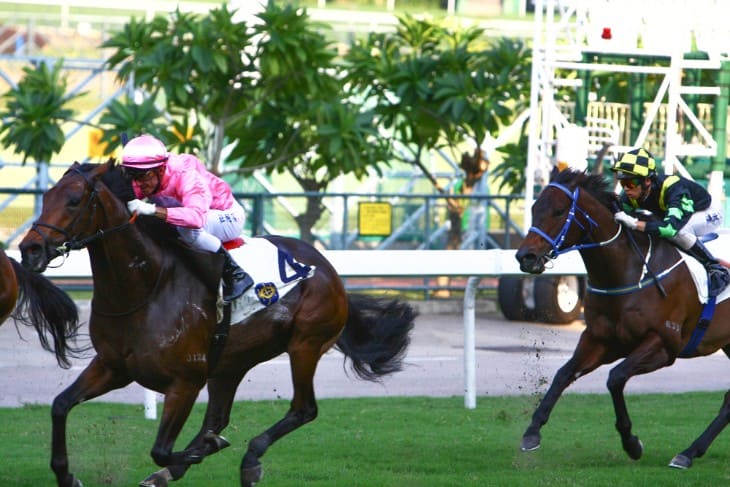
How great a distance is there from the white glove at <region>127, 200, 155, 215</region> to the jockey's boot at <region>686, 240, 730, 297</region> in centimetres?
316

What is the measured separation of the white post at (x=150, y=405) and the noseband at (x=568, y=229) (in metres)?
2.59

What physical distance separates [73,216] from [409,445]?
2.64m

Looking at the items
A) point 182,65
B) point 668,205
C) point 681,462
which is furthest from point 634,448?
point 182,65

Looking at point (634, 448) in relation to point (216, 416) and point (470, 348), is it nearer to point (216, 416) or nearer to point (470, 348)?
point (470, 348)

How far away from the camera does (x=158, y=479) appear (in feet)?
19.2

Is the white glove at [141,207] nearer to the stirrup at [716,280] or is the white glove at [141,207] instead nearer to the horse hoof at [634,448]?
the horse hoof at [634,448]

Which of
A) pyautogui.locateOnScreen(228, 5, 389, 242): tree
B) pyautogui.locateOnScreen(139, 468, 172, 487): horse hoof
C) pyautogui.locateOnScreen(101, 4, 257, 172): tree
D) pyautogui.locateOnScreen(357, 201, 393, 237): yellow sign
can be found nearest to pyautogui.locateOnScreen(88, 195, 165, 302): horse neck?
pyautogui.locateOnScreen(139, 468, 172, 487): horse hoof

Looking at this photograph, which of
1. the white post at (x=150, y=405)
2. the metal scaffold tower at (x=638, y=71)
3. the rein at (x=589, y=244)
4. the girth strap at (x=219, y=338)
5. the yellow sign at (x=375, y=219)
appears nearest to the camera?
the girth strap at (x=219, y=338)

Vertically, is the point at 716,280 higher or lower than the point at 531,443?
higher

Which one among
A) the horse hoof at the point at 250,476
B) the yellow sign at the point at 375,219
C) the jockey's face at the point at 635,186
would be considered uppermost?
the jockey's face at the point at 635,186

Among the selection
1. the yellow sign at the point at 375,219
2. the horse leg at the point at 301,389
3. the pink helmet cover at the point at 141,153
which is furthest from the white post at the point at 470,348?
the yellow sign at the point at 375,219

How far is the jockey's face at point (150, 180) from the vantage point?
5.93m

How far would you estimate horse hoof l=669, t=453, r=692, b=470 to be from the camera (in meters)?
6.74

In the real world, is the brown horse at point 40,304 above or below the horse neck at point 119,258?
below
